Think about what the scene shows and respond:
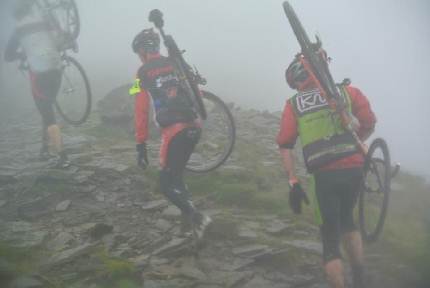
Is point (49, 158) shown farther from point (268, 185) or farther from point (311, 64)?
point (311, 64)

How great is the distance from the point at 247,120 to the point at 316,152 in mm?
10860

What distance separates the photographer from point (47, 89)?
451 inches

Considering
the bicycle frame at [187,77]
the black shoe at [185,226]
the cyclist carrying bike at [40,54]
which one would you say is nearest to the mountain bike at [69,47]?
the cyclist carrying bike at [40,54]

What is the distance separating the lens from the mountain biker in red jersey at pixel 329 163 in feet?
20.9

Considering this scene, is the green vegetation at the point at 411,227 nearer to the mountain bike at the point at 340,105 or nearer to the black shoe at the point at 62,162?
the mountain bike at the point at 340,105

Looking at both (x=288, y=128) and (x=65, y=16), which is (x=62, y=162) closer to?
(x=65, y=16)

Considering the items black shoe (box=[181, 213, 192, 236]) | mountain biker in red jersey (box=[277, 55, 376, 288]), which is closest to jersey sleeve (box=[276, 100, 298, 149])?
mountain biker in red jersey (box=[277, 55, 376, 288])

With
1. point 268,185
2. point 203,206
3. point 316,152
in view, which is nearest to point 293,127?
point 316,152

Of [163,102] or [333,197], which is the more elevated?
[163,102]

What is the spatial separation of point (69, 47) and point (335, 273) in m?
7.79

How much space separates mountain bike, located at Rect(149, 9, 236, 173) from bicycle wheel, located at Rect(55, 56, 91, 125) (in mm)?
2737

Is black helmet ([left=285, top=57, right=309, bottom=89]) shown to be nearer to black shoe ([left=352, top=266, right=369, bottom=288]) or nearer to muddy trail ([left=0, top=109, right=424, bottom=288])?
black shoe ([left=352, top=266, right=369, bottom=288])

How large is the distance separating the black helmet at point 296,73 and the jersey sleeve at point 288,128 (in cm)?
39

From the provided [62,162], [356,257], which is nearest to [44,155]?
[62,162]
